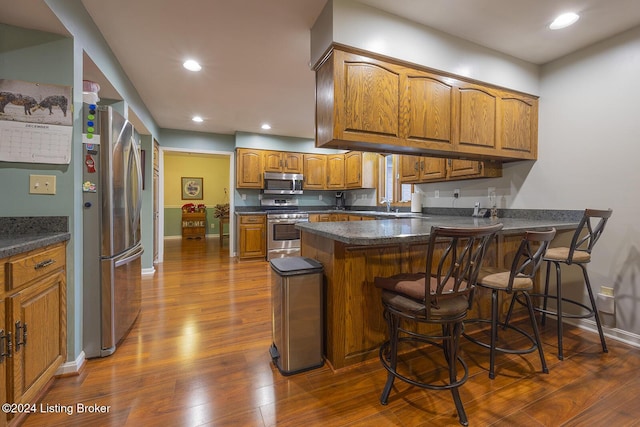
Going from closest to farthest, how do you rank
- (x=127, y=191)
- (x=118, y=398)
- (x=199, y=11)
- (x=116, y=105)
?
(x=118, y=398)
(x=199, y=11)
(x=127, y=191)
(x=116, y=105)

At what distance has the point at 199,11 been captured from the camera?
198 centimetres

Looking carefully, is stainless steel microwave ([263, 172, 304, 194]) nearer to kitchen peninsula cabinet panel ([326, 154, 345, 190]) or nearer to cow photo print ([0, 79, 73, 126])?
kitchen peninsula cabinet panel ([326, 154, 345, 190])

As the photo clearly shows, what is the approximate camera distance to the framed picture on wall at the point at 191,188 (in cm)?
829

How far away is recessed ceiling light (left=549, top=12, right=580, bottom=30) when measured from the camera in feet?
6.59

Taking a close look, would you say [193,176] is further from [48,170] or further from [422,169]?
[422,169]

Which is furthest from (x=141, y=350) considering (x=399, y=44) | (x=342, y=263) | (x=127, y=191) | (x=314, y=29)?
(x=399, y=44)

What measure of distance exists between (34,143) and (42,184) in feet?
0.82

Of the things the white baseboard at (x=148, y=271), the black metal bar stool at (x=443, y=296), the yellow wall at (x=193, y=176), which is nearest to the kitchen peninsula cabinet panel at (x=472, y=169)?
the black metal bar stool at (x=443, y=296)

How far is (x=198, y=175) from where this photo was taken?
27.7 ft

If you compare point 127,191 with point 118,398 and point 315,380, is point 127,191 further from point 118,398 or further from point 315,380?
point 315,380

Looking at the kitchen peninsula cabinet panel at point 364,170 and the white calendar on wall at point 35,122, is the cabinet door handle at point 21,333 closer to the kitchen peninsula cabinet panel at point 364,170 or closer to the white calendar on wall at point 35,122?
the white calendar on wall at point 35,122

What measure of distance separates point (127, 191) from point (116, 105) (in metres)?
1.24

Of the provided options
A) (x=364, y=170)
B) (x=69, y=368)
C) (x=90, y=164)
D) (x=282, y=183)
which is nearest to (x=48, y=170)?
(x=90, y=164)

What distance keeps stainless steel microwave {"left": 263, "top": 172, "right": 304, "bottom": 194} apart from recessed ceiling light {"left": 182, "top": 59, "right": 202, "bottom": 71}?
8.80 feet
